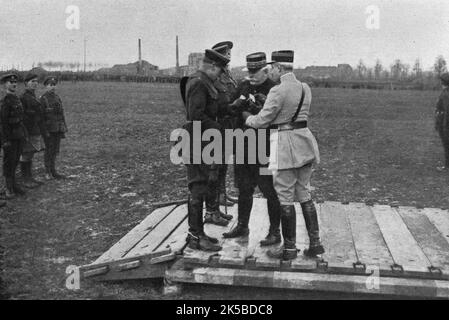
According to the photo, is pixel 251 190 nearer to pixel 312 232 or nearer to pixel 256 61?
pixel 312 232

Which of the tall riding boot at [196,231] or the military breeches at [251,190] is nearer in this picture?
the tall riding boot at [196,231]

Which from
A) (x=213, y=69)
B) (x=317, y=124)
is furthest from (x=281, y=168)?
(x=317, y=124)

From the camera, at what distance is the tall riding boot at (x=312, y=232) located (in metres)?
5.01

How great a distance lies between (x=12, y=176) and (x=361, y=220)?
6.13 meters

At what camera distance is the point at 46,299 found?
16.3 ft

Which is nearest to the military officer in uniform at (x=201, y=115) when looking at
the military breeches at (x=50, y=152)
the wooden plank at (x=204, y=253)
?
the wooden plank at (x=204, y=253)

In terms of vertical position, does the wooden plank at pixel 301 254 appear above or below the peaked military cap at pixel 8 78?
below

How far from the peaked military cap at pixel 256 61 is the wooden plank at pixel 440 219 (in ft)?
9.28

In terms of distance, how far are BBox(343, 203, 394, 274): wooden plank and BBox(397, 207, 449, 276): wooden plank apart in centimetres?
41

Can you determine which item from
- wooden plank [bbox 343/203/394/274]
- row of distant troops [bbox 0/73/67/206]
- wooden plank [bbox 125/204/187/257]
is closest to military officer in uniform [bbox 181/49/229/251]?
wooden plank [bbox 125/204/187/257]

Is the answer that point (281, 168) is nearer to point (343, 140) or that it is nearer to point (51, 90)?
point (51, 90)

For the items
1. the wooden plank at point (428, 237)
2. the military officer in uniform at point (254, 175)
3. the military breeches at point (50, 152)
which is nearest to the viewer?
the wooden plank at point (428, 237)

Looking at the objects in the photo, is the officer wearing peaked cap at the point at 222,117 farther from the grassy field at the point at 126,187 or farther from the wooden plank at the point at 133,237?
the grassy field at the point at 126,187

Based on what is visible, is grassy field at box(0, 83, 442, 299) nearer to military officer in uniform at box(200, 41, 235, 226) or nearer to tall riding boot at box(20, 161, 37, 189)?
tall riding boot at box(20, 161, 37, 189)
